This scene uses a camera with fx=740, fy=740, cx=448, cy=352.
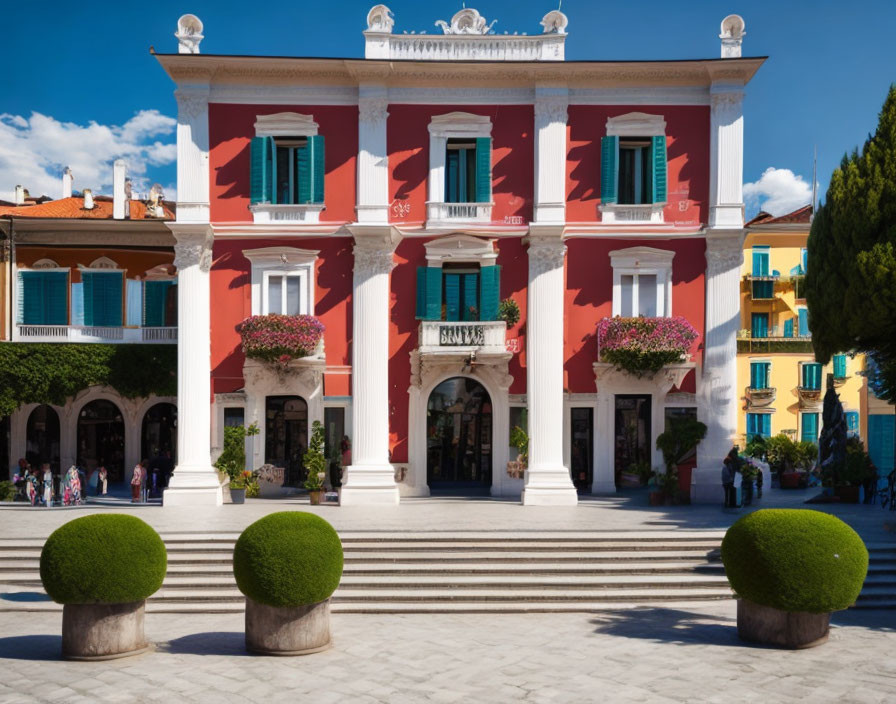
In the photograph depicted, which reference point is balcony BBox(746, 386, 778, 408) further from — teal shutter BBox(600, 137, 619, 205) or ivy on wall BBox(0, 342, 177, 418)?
ivy on wall BBox(0, 342, 177, 418)

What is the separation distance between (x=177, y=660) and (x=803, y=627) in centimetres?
918

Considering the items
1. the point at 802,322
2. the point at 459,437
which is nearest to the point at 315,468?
the point at 459,437

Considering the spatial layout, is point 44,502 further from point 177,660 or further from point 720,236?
point 720,236

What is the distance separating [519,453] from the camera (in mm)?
22719

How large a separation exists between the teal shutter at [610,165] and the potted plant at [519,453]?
7.52m

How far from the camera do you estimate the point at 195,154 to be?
22.3 meters

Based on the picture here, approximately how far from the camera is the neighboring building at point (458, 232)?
2216 centimetres

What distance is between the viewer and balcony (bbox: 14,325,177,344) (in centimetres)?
2655

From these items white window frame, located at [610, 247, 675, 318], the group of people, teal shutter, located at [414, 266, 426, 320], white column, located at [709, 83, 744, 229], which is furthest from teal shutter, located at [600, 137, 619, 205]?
the group of people

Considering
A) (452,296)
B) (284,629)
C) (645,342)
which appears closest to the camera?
(284,629)

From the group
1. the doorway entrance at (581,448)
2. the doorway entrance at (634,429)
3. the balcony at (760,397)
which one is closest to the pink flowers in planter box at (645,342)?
the doorway entrance at (634,429)

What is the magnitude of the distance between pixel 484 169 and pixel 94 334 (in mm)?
15390

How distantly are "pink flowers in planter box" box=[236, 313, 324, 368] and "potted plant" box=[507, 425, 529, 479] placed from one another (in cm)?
657

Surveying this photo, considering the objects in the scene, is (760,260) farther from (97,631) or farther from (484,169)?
(97,631)
